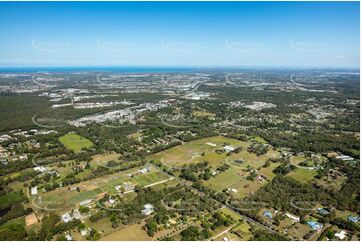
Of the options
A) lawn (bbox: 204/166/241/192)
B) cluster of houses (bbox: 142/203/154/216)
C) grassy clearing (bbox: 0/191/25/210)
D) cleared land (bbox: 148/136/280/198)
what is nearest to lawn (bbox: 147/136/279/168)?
cleared land (bbox: 148/136/280/198)

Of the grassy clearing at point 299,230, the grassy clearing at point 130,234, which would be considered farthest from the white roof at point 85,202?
the grassy clearing at point 299,230

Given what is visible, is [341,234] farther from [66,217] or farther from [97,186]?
[97,186]

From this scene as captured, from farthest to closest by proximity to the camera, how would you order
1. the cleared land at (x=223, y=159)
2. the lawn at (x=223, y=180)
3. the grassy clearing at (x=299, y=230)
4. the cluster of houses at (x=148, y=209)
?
1. the cleared land at (x=223, y=159)
2. the lawn at (x=223, y=180)
3. the cluster of houses at (x=148, y=209)
4. the grassy clearing at (x=299, y=230)

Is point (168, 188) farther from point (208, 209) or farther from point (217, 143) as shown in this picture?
point (217, 143)

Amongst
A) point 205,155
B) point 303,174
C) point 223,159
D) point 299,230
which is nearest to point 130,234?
point 299,230

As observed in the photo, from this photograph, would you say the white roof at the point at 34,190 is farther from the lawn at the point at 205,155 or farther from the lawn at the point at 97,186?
the lawn at the point at 205,155
